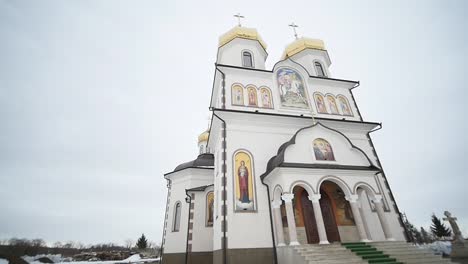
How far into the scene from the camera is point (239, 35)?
50.8ft

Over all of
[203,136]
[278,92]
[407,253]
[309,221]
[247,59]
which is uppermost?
[247,59]

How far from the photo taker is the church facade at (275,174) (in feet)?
27.5

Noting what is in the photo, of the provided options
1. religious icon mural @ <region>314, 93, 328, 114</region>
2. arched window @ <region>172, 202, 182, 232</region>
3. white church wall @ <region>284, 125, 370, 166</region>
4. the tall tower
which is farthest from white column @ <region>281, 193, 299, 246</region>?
arched window @ <region>172, 202, 182, 232</region>

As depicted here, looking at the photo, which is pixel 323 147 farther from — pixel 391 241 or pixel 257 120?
pixel 391 241

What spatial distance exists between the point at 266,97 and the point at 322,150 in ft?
15.3

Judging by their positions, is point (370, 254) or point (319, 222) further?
point (319, 222)

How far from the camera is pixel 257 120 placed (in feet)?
36.7

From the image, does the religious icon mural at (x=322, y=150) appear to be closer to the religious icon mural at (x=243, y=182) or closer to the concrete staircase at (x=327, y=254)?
the religious icon mural at (x=243, y=182)

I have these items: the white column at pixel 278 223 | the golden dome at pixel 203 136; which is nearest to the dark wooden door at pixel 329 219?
the white column at pixel 278 223

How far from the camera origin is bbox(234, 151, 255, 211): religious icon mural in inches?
353

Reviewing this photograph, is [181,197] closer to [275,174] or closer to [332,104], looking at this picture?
[275,174]

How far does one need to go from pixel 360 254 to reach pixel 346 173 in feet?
9.51

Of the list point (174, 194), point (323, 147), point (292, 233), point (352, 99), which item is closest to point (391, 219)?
point (323, 147)

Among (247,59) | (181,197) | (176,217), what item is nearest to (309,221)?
(181,197)
